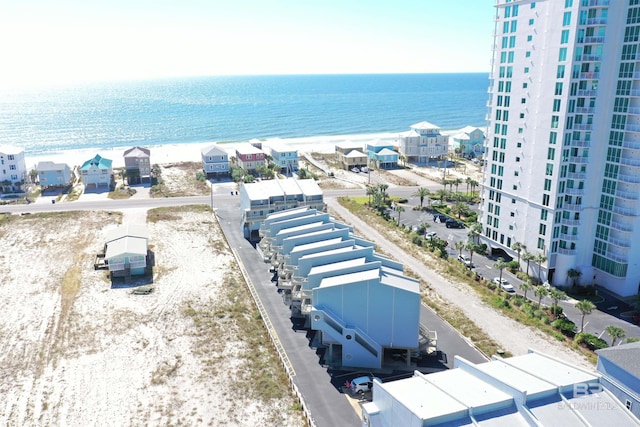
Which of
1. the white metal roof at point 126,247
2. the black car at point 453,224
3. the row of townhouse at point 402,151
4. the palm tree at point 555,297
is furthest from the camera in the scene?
the row of townhouse at point 402,151

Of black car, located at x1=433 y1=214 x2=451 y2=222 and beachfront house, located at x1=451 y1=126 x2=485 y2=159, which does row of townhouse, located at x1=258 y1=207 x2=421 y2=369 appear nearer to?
black car, located at x1=433 y1=214 x2=451 y2=222

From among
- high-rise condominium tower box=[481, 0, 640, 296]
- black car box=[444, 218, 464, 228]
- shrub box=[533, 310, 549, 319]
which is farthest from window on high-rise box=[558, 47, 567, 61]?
black car box=[444, 218, 464, 228]

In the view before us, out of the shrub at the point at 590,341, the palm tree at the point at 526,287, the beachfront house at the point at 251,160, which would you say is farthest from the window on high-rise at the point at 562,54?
the beachfront house at the point at 251,160

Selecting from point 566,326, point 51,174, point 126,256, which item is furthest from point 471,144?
point 126,256

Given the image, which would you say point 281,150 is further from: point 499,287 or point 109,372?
point 109,372

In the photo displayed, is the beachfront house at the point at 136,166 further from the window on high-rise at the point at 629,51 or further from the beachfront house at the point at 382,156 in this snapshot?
the window on high-rise at the point at 629,51

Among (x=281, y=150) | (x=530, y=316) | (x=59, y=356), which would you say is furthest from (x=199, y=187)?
(x=530, y=316)

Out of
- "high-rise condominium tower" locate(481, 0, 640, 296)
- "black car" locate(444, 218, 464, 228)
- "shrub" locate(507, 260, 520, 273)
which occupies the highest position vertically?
"high-rise condominium tower" locate(481, 0, 640, 296)

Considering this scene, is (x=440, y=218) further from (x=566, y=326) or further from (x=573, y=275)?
(x=566, y=326)
